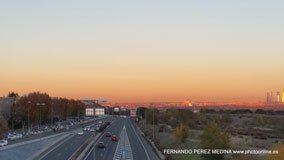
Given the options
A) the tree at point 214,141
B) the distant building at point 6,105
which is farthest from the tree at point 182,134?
the distant building at point 6,105

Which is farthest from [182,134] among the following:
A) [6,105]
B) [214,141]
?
[6,105]

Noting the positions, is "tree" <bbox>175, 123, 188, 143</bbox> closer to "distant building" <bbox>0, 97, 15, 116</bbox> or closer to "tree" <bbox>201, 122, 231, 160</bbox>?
"tree" <bbox>201, 122, 231, 160</bbox>

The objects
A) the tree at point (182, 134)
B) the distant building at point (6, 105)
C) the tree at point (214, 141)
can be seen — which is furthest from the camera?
the distant building at point (6, 105)

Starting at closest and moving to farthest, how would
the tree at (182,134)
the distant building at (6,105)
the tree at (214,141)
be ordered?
the tree at (214,141) → the tree at (182,134) → the distant building at (6,105)

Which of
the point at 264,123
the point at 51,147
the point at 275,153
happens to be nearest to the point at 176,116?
the point at 264,123

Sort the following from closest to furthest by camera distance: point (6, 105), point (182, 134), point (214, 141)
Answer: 1. point (214, 141)
2. point (182, 134)
3. point (6, 105)

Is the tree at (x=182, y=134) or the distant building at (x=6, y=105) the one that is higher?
the distant building at (x=6, y=105)

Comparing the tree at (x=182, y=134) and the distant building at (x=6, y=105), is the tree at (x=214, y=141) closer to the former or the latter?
the tree at (x=182, y=134)

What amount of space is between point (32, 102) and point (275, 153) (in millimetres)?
127198

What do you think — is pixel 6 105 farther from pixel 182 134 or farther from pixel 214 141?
pixel 214 141

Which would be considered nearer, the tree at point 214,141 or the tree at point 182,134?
the tree at point 214,141

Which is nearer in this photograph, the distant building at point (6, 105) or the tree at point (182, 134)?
the tree at point (182, 134)

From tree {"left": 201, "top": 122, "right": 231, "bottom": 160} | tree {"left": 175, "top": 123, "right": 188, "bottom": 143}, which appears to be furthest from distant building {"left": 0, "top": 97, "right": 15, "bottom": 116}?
tree {"left": 201, "top": 122, "right": 231, "bottom": 160}

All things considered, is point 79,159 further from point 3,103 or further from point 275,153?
point 3,103
